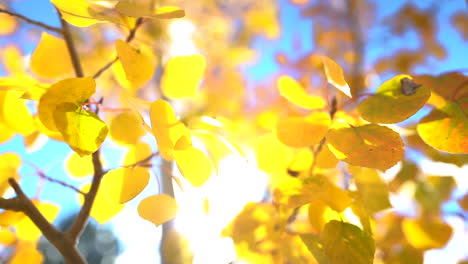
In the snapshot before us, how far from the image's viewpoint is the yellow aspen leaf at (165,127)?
289 millimetres

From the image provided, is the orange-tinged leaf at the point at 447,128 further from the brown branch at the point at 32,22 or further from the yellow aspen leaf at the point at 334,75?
the brown branch at the point at 32,22

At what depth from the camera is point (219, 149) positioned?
370mm

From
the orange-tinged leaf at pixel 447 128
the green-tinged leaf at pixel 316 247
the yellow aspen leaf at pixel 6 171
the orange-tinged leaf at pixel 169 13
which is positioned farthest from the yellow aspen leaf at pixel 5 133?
the orange-tinged leaf at pixel 447 128

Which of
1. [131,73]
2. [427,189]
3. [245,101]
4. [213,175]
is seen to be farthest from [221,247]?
[245,101]

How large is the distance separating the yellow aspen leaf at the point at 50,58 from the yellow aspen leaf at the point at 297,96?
26 centimetres

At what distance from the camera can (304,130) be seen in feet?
1.11

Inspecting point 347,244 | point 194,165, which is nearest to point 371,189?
point 347,244

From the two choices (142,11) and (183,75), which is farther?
(183,75)

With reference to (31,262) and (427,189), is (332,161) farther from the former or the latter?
(427,189)

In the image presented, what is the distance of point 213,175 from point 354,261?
0.52ft

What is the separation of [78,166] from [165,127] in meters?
0.23

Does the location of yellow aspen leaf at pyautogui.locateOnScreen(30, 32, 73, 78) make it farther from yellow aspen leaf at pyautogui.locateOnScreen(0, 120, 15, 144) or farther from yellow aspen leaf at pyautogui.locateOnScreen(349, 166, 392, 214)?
yellow aspen leaf at pyautogui.locateOnScreen(349, 166, 392, 214)

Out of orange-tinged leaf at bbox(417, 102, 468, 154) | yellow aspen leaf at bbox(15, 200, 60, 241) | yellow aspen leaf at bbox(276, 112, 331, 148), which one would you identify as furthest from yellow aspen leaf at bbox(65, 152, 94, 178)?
orange-tinged leaf at bbox(417, 102, 468, 154)

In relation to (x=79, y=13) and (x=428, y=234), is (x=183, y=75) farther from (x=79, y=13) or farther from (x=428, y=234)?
(x=428, y=234)
